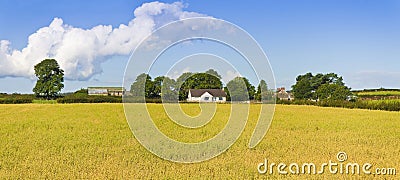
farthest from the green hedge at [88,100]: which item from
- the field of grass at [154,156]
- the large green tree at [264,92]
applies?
the field of grass at [154,156]

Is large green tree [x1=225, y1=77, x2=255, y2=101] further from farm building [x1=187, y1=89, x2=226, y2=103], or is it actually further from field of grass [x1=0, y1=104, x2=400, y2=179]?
farm building [x1=187, y1=89, x2=226, y2=103]

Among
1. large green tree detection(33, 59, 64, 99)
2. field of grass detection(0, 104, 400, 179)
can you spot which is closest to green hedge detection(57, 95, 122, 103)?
large green tree detection(33, 59, 64, 99)

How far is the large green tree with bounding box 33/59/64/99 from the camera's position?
250 ft

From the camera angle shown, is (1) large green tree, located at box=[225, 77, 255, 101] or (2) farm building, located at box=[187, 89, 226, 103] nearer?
(1) large green tree, located at box=[225, 77, 255, 101]

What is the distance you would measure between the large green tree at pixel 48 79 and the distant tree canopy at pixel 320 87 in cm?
5700

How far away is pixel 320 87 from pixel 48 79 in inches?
2401

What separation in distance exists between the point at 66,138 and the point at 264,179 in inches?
386

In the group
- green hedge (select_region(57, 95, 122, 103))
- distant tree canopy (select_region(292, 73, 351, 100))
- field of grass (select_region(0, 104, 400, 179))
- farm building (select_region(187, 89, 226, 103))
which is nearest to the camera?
field of grass (select_region(0, 104, 400, 179))

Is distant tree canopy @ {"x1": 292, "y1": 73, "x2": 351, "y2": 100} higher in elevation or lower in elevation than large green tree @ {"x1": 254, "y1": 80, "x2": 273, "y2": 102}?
higher

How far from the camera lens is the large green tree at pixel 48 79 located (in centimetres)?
7612

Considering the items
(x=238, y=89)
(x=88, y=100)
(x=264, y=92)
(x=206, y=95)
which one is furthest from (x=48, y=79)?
(x=264, y=92)

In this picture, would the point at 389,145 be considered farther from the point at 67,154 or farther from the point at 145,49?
the point at 67,154

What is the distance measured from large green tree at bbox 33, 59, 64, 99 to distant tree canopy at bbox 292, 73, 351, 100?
57.0m

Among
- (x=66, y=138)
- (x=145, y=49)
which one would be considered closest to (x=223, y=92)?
(x=66, y=138)
